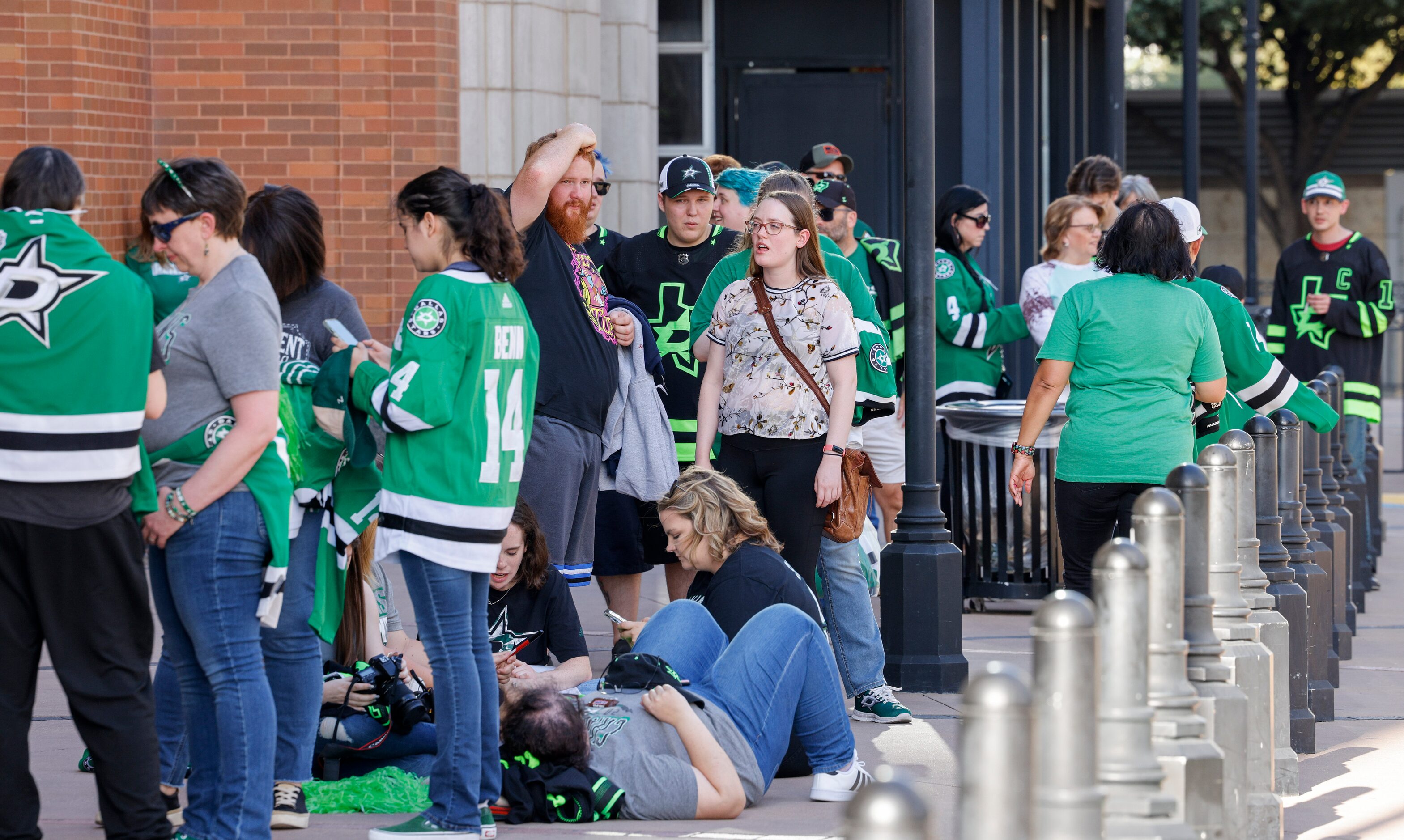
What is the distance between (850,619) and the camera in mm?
6215

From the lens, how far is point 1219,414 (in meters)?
6.42

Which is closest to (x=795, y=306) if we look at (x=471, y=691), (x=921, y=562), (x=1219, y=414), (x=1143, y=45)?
(x=921, y=562)

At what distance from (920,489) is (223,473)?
3411mm

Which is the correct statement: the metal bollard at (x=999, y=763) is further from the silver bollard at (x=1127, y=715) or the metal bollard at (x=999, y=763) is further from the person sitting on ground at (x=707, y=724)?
the person sitting on ground at (x=707, y=724)

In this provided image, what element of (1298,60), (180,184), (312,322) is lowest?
(312,322)

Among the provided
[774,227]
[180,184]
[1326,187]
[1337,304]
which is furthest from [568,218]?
[1337,304]

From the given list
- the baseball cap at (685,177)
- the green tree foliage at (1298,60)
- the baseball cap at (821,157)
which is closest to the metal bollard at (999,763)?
the baseball cap at (685,177)

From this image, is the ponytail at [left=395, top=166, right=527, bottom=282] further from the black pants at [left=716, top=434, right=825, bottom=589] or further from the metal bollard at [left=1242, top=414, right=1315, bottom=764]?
the metal bollard at [left=1242, top=414, right=1315, bottom=764]

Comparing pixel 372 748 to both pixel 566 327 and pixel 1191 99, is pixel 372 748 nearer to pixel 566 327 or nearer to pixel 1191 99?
pixel 566 327

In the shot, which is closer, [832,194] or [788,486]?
[788,486]

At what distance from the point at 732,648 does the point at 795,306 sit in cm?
156

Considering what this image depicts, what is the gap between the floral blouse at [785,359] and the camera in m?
5.96

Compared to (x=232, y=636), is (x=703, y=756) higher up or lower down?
lower down

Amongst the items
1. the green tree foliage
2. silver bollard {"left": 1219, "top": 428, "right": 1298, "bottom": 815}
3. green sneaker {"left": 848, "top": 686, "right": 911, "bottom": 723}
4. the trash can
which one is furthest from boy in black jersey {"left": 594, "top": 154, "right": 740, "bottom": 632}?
the green tree foliage
